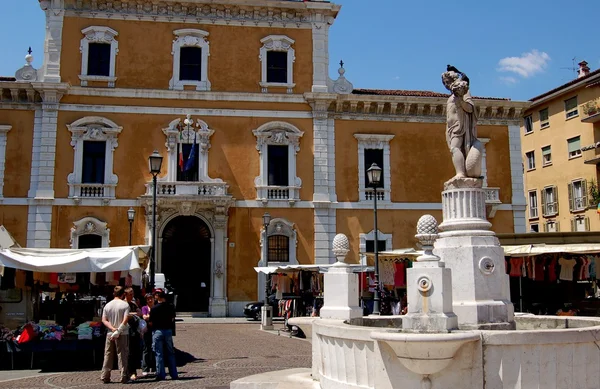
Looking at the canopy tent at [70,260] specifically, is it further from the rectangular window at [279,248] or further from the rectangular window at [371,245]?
the rectangular window at [371,245]

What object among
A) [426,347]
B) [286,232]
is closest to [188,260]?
[286,232]

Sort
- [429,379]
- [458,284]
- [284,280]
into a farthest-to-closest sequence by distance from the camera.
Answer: [284,280] < [458,284] < [429,379]

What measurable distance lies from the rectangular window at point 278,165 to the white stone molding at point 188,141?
8.04ft

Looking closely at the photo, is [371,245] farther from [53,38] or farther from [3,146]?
[53,38]

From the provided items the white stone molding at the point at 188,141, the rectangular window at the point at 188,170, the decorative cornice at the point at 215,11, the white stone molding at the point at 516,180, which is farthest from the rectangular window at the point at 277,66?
the white stone molding at the point at 516,180

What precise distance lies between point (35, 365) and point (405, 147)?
20068mm

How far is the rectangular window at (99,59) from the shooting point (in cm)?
2731

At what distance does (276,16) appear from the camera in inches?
1128

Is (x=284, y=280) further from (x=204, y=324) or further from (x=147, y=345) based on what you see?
(x=147, y=345)

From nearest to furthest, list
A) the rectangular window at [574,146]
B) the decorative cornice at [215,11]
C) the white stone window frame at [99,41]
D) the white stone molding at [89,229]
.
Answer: the white stone molding at [89,229]
the white stone window frame at [99,41]
the decorative cornice at [215,11]
the rectangular window at [574,146]

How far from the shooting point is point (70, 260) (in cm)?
1279

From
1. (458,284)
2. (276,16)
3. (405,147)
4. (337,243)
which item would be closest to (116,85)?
(276,16)

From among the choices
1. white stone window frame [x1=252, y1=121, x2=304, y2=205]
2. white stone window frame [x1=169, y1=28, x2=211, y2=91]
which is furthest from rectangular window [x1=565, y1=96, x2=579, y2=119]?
white stone window frame [x1=169, y1=28, x2=211, y2=91]

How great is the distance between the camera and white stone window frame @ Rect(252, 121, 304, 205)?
27.3m
